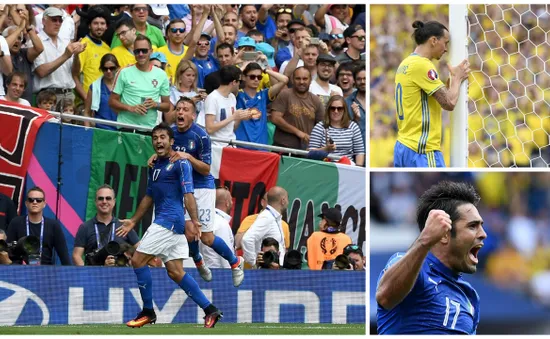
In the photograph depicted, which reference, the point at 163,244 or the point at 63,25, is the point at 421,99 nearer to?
the point at 163,244

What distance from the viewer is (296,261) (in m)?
11.2

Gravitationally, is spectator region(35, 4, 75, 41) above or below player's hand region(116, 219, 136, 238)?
above

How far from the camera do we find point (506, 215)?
11.7 meters

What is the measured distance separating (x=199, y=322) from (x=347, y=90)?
4.10 m

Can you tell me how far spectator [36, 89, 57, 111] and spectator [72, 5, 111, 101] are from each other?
62 cm

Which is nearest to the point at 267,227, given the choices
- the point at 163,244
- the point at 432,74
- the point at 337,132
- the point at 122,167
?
the point at 122,167

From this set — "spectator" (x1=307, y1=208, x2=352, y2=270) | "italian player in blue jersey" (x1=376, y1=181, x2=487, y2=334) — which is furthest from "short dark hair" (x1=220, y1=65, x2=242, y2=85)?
"italian player in blue jersey" (x1=376, y1=181, x2=487, y2=334)

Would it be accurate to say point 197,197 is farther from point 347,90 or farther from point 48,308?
point 347,90

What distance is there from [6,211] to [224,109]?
284 cm

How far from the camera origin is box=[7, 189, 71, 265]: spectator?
10.2 meters

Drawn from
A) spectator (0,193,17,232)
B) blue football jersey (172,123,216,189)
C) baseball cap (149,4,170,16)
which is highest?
baseball cap (149,4,170,16)

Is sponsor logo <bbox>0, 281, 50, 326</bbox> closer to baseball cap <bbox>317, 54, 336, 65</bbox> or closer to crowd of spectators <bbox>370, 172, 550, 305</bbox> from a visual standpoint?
crowd of spectators <bbox>370, 172, 550, 305</bbox>

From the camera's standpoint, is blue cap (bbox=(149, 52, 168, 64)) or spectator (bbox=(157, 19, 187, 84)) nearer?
blue cap (bbox=(149, 52, 168, 64))

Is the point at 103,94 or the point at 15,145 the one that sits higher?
the point at 103,94
